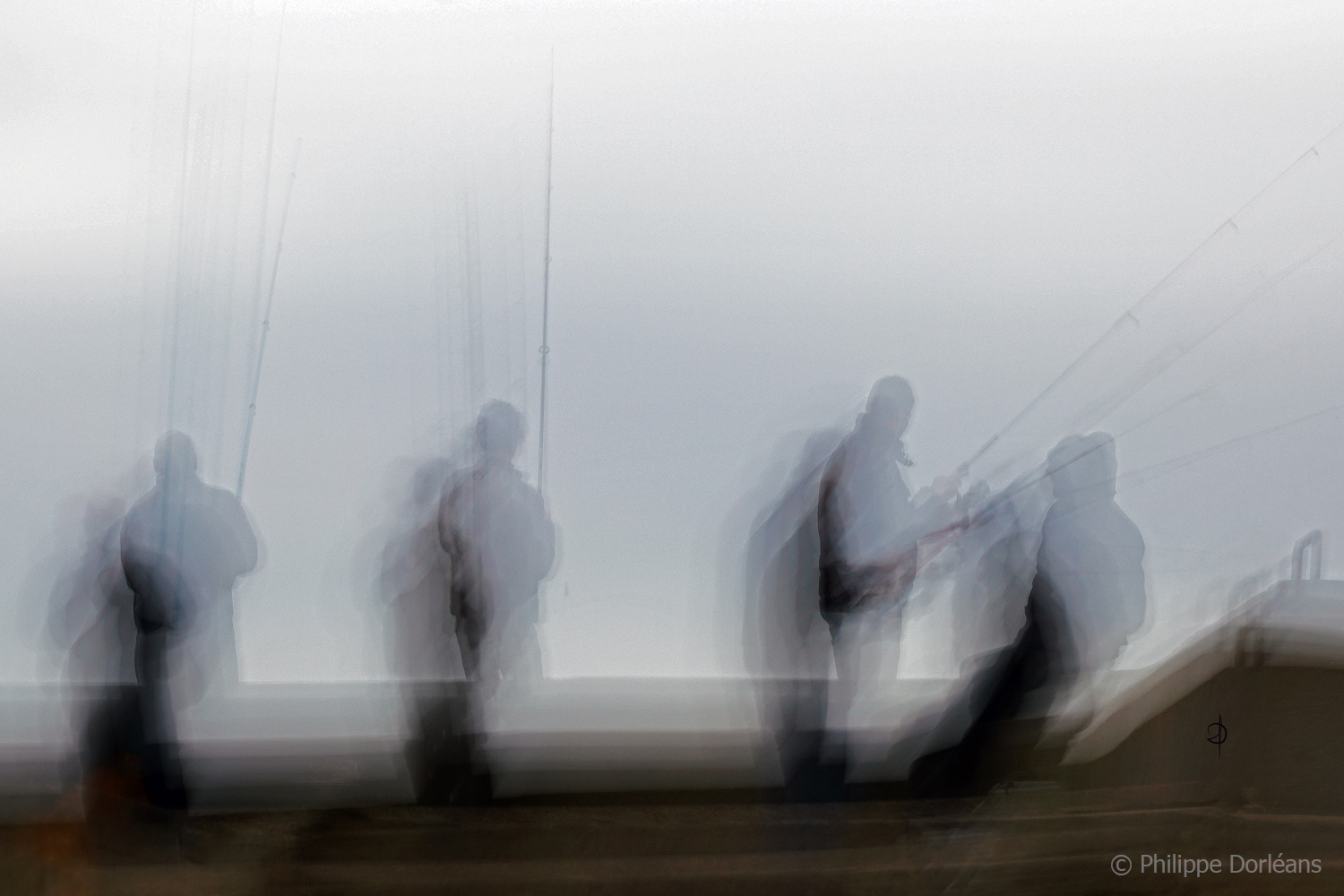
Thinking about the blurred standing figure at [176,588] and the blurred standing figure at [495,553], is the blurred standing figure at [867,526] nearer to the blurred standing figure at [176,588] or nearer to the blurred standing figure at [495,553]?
the blurred standing figure at [495,553]

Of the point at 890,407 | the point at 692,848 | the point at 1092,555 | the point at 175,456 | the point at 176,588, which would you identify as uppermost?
the point at 890,407

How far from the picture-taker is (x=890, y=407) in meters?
2.50

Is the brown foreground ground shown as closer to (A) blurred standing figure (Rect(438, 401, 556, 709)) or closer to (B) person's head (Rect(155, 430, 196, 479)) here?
(A) blurred standing figure (Rect(438, 401, 556, 709))

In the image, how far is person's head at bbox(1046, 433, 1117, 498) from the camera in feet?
8.21

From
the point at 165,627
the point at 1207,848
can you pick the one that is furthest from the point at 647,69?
the point at 1207,848

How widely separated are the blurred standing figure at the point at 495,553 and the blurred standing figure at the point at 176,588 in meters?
0.39

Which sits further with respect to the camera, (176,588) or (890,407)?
(176,588)

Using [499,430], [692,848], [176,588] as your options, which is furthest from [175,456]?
[692,848]

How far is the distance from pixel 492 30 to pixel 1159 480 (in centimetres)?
153

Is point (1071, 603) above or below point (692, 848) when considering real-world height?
above

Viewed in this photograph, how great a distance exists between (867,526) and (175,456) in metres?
1.32

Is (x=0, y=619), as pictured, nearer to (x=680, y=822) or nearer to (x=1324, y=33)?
(x=680, y=822)

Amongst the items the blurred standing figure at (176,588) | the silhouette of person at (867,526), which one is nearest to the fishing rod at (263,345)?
the blurred standing figure at (176,588)

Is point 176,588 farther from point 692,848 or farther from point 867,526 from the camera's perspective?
point 867,526
